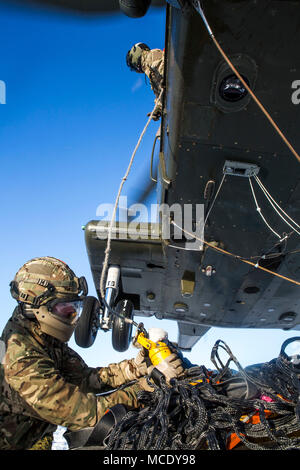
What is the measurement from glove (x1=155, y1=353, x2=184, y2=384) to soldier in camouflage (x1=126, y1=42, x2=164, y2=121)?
258cm

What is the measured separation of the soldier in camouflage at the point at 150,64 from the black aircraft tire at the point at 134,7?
3.52 feet

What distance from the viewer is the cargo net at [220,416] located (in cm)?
166

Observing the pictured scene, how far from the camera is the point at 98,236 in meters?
4.73

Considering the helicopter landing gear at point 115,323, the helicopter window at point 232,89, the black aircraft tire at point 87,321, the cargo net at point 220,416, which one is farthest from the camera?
the helicopter landing gear at point 115,323

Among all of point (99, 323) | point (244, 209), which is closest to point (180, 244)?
point (244, 209)

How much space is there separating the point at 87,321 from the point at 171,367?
1.64m

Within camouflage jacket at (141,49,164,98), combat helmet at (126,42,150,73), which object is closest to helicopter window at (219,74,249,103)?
camouflage jacket at (141,49,164,98)

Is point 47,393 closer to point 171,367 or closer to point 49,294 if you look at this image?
point 49,294

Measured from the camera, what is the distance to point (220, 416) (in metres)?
1.80

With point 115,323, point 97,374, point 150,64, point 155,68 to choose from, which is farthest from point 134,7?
point 115,323

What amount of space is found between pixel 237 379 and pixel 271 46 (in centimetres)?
238

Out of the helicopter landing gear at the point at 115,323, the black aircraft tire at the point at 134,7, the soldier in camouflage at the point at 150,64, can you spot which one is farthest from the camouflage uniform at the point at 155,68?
the helicopter landing gear at the point at 115,323

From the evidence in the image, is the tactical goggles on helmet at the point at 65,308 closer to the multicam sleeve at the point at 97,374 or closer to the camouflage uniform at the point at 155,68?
the multicam sleeve at the point at 97,374

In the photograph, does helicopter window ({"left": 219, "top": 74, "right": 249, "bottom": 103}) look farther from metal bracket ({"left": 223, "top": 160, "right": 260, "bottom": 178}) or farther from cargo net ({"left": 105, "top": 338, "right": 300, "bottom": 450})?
cargo net ({"left": 105, "top": 338, "right": 300, "bottom": 450})
